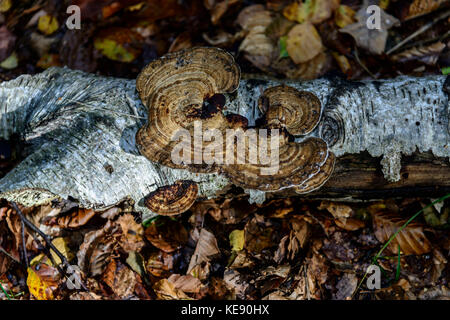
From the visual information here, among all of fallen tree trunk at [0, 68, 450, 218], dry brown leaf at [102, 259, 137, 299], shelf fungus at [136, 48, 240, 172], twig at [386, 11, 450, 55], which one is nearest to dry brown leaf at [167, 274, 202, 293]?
dry brown leaf at [102, 259, 137, 299]

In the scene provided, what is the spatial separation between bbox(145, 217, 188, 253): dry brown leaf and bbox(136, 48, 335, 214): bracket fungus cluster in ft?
3.99

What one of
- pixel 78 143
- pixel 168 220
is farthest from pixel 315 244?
pixel 78 143

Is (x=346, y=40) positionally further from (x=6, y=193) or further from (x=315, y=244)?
(x=6, y=193)

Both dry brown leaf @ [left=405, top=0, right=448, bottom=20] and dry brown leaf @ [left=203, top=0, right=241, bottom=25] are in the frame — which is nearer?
dry brown leaf @ [left=405, top=0, right=448, bottom=20]

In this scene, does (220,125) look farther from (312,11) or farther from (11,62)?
(11,62)

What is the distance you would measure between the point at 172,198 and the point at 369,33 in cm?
342

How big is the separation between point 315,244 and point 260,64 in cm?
237

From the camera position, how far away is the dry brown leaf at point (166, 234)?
4.01 meters

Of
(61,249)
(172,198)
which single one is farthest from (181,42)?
(61,249)

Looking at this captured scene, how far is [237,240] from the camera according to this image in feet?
13.0

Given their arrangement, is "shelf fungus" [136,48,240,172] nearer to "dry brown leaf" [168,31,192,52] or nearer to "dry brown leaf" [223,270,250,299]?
"dry brown leaf" [223,270,250,299]

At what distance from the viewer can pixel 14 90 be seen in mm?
3469

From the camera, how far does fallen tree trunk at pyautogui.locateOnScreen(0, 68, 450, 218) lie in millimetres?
2859

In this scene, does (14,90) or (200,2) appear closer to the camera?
(14,90)
